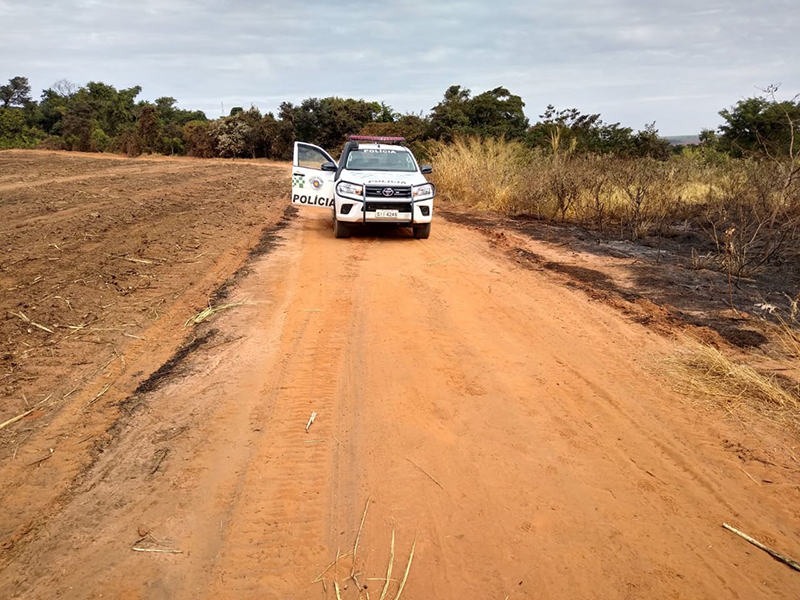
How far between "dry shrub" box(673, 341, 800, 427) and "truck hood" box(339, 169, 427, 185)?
664 centimetres

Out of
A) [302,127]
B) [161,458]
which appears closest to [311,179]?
[161,458]

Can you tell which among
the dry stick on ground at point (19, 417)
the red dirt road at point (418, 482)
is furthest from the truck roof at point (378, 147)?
the dry stick on ground at point (19, 417)

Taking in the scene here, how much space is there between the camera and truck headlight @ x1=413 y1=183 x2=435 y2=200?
1066 centimetres

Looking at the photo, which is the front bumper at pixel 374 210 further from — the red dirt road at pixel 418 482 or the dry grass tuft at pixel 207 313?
the red dirt road at pixel 418 482

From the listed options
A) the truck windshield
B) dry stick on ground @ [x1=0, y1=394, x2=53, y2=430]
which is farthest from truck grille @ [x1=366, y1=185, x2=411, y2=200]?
dry stick on ground @ [x1=0, y1=394, x2=53, y2=430]

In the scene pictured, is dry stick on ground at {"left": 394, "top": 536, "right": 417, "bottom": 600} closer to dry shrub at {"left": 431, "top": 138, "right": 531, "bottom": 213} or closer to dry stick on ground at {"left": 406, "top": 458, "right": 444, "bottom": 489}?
dry stick on ground at {"left": 406, "top": 458, "right": 444, "bottom": 489}

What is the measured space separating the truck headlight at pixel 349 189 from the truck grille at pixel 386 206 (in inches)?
9.3

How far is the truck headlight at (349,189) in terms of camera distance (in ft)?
34.6

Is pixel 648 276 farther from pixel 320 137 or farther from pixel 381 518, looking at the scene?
pixel 320 137

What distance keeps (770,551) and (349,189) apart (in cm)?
879

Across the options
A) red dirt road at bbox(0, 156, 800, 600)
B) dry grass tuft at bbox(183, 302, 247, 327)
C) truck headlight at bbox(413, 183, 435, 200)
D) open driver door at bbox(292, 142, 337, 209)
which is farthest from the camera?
open driver door at bbox(292, 142, 337, 209)

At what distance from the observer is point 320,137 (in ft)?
128

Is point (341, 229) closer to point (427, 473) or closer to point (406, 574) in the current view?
point (427, 473)

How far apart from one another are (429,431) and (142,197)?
13.8m
